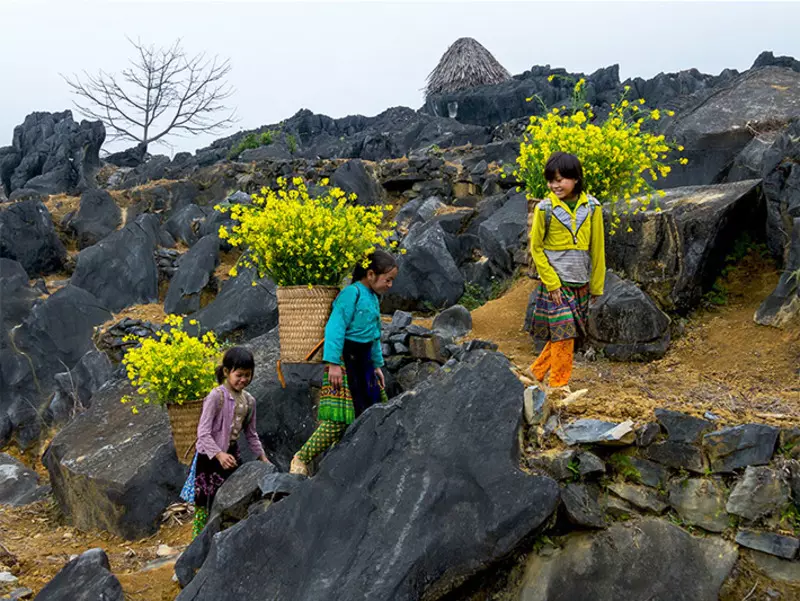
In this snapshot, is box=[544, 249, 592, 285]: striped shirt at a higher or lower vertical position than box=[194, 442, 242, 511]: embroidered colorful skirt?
higher

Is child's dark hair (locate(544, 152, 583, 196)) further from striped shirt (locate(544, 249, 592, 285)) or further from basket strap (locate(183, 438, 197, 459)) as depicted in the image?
basket strap (locate(183, 438, 197, 459))

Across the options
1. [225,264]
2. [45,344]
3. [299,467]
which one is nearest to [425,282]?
[299,467]

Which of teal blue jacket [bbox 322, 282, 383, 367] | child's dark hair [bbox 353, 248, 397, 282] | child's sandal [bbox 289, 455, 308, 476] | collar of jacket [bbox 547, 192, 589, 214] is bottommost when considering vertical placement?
child's sandal [bbox 289, 455, 308, 476]

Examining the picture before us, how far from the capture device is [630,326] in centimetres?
552

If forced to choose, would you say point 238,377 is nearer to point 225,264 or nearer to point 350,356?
point 350,356

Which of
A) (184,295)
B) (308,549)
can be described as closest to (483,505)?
(308,549)

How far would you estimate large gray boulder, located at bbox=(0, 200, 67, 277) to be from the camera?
45.9 ft

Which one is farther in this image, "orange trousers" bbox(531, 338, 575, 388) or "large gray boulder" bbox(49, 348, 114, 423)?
"large gray boulder" bbox(49, 348, 114, 423)

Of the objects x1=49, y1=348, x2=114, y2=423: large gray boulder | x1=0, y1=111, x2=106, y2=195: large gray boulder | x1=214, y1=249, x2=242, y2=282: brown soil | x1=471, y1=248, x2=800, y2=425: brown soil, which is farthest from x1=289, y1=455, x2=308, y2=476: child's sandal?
x1=0, y1=111, x2=106, y2=195: large gray boulder

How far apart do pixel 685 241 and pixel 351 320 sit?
328cm

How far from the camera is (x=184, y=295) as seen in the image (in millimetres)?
10844

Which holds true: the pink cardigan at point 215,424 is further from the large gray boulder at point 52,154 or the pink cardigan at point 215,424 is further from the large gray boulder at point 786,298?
the large gray boulder at point 52,154

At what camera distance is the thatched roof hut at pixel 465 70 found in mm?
27531

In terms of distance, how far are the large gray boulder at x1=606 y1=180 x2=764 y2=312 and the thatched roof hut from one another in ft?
73.2
